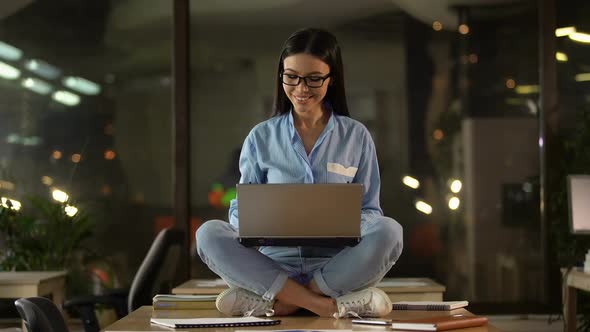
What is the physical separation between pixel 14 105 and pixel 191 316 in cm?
345

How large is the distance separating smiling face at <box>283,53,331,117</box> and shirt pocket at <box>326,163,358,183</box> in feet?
0.71

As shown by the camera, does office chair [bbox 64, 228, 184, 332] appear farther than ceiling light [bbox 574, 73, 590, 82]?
No

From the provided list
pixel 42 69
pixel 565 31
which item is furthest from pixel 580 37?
pixel 42 69

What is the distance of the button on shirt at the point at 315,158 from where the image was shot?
317cm

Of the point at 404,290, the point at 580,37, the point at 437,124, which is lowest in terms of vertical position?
the point at 404,290

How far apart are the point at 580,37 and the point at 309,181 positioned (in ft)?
11.3

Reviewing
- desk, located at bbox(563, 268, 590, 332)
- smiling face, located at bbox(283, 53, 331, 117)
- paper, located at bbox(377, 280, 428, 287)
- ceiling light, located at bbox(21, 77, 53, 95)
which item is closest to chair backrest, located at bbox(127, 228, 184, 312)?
paper, located at bbox(377, 280, 428, 287)

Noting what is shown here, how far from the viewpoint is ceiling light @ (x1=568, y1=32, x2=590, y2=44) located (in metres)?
5.92

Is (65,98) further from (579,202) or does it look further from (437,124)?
(579,202)

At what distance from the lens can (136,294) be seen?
433cm

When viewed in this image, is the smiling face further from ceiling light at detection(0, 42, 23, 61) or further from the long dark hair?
ceiling light at detection(0, 42, 23, 61)

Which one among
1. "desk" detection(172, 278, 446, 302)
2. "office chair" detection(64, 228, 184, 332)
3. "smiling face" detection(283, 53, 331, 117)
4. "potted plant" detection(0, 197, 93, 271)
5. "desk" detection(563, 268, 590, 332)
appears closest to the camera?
"smiling face" detection(283, 53, 331, 117)

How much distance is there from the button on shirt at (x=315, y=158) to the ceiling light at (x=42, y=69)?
3038mm

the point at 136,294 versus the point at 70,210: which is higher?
the point at 70,210
